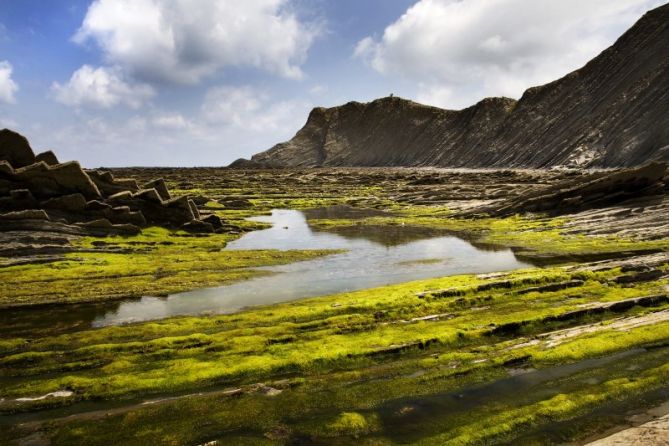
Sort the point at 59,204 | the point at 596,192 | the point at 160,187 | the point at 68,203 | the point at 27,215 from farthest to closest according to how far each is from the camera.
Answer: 1. the point at 160,187
2. the point at 596,192
3. the point at 68,203
4. the point at 59,204
5. the point at 27,215

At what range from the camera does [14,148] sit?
48.5 m

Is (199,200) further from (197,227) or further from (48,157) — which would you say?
(48,157)

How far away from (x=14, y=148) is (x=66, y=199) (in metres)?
8.11

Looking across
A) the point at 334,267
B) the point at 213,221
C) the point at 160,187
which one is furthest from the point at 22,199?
the point at 334,267

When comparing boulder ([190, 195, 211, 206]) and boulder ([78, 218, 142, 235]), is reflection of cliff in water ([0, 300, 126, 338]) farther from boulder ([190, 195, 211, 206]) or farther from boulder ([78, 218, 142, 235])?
boulder ([190, 195, 211, 206])

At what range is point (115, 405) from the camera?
17.1 metres

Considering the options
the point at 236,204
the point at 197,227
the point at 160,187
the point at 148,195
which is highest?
the point at 160,187

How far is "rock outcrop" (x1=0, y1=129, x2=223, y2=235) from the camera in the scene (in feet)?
145

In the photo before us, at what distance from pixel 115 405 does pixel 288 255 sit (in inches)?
1177

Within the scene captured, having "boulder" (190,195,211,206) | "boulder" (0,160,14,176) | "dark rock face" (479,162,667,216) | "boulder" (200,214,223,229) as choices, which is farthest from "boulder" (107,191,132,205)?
"dark rock face" (479,162,667,216)

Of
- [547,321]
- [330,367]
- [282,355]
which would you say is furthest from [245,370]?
[547,321]

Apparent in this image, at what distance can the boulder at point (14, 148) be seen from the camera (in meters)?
48.2

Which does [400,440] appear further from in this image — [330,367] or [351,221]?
[351,221]

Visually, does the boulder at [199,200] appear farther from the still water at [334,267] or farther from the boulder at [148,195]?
the boulder at [148,195]
